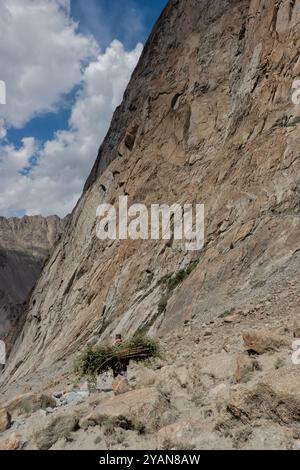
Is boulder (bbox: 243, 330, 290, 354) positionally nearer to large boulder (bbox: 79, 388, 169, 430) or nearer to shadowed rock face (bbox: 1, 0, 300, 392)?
large boulder (bbox: 79, 388, 169, 430)

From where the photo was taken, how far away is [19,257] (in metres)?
127

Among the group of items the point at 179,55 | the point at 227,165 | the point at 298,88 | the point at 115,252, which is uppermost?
the point at 179,55

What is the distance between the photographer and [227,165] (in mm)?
20453

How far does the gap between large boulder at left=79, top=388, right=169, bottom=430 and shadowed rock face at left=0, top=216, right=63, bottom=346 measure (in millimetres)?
62579

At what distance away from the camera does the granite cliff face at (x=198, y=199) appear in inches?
509

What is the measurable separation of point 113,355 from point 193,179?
14432 millimetres

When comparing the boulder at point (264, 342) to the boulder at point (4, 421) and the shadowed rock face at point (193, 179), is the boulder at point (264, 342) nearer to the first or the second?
the shadowed rock face at point (193, 179)

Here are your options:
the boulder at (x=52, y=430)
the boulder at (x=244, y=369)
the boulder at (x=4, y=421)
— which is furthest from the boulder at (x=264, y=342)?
the boulder at (x=4, y=421)

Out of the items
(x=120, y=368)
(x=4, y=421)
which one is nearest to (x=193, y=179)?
(x=120, y=368)

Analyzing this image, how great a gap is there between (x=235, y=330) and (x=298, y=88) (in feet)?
39.3

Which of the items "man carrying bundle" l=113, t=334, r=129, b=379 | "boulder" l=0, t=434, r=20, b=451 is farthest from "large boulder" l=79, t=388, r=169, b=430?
"man carrying bundle" l=113, t=334, r=129, b=379

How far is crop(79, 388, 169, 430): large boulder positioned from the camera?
20.2 feet
